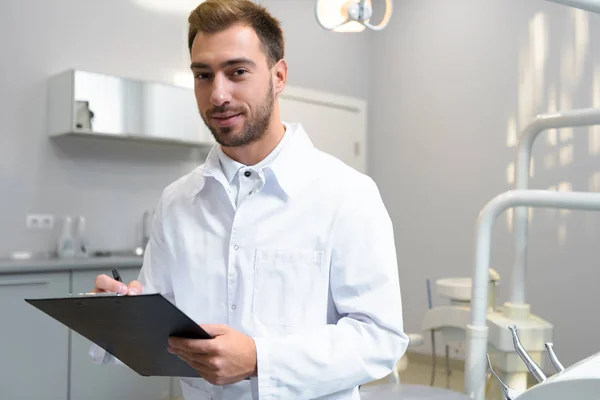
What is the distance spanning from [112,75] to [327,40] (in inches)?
86.5

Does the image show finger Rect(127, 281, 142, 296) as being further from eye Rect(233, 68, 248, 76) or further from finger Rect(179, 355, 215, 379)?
eye Rect(233, 68, 248, 76)

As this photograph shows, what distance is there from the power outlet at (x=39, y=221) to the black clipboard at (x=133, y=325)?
2.76m

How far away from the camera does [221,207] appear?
4.42 feet

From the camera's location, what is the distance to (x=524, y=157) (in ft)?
6.29

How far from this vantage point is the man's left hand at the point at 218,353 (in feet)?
3.32

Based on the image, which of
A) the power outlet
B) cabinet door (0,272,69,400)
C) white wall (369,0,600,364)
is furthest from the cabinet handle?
white wall (369,0,600,364)

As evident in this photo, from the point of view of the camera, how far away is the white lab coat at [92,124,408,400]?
113cm

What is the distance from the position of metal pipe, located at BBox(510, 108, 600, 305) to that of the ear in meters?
0.86

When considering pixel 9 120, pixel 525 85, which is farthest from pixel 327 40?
pixel 9 120

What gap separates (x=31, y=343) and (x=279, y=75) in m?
2.51

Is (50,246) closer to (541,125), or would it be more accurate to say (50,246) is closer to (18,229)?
(18,229)

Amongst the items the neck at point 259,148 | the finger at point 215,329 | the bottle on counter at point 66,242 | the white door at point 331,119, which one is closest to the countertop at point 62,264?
the bottle on counter at point 66,242

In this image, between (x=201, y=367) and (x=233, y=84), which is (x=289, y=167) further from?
(x=201, y=367)

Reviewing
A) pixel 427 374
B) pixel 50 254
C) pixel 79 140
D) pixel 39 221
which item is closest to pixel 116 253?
pixel 50 254
